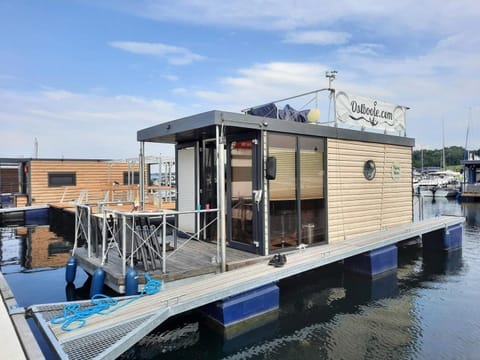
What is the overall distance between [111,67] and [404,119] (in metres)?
10.1

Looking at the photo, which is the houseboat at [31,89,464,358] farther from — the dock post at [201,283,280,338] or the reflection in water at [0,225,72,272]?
the reflection in water at [0,225,72,272]

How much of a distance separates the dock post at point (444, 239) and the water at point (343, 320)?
5.03 ft

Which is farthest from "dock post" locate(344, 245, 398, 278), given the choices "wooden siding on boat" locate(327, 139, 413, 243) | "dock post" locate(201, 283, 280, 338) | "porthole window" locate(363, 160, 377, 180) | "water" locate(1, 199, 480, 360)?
"dock post" locate(201, 283, 280, 338)

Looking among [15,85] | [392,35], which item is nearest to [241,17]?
[392,35]

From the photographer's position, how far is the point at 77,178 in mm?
18516

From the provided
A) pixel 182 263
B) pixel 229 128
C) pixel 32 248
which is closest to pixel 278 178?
pixel 229 128

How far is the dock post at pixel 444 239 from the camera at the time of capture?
9352mm

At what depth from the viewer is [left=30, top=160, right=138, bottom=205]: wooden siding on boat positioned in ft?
57.1

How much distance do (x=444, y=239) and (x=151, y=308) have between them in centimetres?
844

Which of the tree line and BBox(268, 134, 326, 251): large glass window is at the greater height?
the tree line

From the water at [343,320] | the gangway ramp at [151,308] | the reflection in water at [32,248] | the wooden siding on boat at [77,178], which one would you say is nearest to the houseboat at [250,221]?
the gangway ramp at [151,308]

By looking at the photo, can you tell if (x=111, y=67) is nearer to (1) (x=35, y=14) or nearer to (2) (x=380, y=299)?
(1) (x=35, y=14)

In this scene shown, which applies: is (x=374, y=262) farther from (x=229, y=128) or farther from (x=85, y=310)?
(x=85, y=310)

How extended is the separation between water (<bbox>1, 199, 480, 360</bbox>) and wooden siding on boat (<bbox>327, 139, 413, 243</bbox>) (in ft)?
3.64
